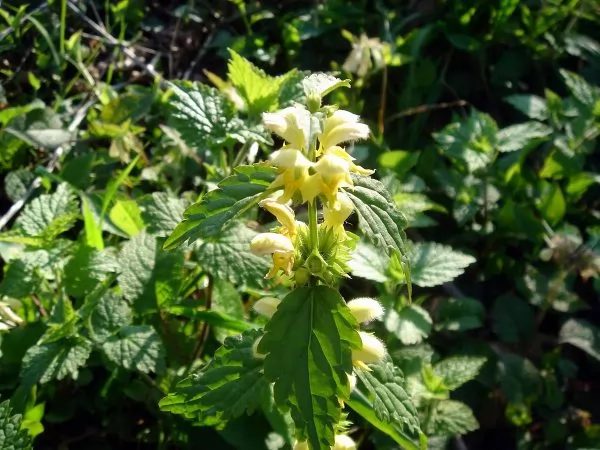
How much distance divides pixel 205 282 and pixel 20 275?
1.19ft

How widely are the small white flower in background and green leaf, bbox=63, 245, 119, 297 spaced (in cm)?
12

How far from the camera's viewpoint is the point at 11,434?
971 millimetres

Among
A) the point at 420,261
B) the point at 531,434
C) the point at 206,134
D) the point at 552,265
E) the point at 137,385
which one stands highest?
the point at 206,134

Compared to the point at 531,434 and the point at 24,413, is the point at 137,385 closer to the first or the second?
the point at 24,413

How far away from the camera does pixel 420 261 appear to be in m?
1.38

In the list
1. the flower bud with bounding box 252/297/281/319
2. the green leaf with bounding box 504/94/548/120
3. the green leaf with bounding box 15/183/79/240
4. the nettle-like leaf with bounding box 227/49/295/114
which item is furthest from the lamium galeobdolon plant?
the green leaf with bounding box 504/94/548/120

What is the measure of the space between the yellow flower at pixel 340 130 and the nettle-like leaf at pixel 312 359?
0.18m

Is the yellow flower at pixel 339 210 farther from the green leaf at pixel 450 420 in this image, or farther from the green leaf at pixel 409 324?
the green leaf at pixel 450 420

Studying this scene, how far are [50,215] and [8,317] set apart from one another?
21cm

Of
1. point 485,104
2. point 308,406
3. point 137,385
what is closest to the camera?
point 308,406

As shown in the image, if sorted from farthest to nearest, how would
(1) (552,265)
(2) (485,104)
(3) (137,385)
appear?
(2) (485,104)
(1) (552,265)
(3) (137,385)

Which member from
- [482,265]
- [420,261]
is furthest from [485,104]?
[420,261]

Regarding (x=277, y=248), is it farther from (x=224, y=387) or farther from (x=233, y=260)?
(x=233, y=260)

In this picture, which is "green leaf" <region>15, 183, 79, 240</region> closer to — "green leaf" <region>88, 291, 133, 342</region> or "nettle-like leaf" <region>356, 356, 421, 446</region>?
"green leaf" <region>88, 291, 133, 342</region>
